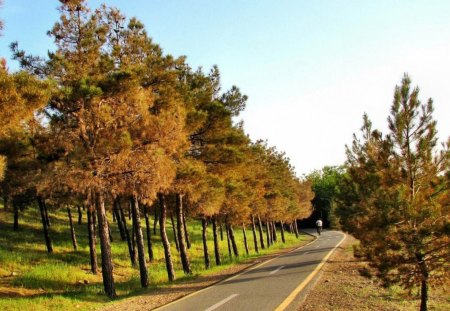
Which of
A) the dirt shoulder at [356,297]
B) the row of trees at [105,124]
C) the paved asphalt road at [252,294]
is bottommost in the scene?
the dirt shoulder at [356,297]

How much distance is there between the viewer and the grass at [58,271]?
1355cm

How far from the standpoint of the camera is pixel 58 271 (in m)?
19.1

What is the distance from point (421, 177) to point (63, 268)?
684 inches

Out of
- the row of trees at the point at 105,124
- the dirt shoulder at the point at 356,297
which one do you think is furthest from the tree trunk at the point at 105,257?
the dirt shoulder at the point at 356,297

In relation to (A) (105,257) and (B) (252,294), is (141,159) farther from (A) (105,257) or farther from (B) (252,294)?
(B) (252,294)

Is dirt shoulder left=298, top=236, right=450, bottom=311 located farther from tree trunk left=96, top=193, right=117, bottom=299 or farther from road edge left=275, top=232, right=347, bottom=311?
tree trunk left=96, top=193, right=117, bottom=299

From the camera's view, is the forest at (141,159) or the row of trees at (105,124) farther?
the row of trees at (105,124)

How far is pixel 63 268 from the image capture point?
2000 cm

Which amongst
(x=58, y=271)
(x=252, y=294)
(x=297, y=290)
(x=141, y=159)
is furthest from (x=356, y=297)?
(x=58, y=271)

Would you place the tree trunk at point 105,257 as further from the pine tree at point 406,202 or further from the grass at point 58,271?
the pine tree at point 406,202

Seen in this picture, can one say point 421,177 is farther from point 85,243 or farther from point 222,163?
point 85,243

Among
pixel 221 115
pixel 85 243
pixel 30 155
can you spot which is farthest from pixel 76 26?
pixel 85 243

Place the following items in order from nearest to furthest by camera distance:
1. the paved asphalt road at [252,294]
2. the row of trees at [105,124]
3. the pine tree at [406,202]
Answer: the pine tree at [406,202] → the paved asphalt road at [252,294] → the row of trees at [105,124]

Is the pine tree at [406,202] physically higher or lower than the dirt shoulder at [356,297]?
higher
